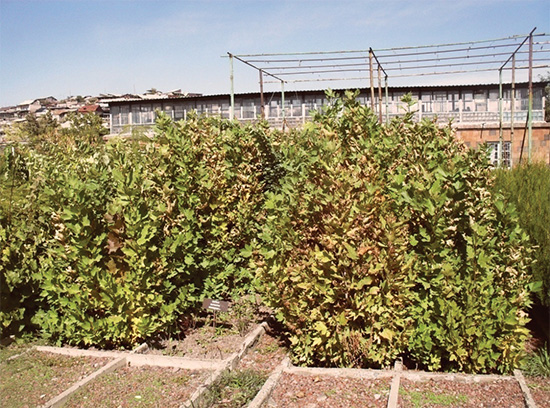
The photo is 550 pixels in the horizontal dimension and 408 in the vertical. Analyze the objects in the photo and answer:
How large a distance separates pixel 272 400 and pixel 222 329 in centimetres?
176

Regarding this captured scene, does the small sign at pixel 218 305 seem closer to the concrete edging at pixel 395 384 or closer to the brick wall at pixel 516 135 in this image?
the concrete edging at pixel 395 384

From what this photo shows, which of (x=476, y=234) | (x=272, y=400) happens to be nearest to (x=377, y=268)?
(x=476, y=234)

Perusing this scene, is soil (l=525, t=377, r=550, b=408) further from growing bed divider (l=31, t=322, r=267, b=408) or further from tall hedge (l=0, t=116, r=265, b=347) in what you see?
tall hedge (l=0, t=116, r=265, b=347)

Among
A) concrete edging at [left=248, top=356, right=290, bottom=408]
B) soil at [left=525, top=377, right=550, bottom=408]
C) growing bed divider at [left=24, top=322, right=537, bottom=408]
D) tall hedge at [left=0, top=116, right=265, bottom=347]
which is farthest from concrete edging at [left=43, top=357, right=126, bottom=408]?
soil at [left=525, top=377, right=550, bottom=408]

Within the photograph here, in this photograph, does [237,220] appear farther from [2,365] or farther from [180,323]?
[2,365]

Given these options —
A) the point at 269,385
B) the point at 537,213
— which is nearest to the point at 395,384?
the point at 269,385

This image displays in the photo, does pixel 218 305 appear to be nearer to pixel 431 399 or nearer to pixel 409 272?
pixel 409 272

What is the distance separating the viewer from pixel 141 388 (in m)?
4.39

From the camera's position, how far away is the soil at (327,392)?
4.00 m

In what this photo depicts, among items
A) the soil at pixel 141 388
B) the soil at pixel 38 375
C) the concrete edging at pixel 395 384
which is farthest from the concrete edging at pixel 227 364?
the concrete edging at pixel 395 384

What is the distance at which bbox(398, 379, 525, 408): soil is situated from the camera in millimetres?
3854

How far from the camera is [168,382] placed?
14.7ft

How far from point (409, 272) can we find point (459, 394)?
976 millimetres

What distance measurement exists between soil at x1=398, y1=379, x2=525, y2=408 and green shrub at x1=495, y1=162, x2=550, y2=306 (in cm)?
126
